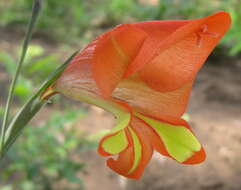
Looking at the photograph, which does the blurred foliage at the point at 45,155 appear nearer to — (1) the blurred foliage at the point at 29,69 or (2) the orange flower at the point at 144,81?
(1) the blurred foliage at the point at 29,69

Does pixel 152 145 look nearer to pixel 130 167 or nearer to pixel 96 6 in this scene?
pixel 130 167

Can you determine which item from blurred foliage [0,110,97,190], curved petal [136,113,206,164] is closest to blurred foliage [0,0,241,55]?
blurred foliage [0,110,97,190]

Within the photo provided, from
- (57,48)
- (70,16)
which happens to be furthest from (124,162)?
(70,16)

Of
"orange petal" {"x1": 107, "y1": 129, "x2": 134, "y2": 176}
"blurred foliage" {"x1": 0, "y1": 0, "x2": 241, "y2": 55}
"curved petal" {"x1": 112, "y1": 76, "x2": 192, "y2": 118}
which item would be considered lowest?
"blurred foliage" {"x1": 0, "y1": 0, "x2": 241, "y2": 55}

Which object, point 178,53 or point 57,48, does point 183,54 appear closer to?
point 178,53

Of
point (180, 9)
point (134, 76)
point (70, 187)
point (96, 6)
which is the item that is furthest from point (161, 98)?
point (96, 6)

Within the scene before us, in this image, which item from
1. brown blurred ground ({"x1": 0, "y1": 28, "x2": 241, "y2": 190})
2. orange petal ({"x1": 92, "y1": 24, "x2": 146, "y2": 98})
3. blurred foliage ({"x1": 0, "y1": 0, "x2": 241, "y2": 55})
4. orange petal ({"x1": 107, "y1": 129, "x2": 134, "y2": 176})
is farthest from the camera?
blurred foliage ({"x1": 0, "y1": 0, "x2": 241, "y2": 55})

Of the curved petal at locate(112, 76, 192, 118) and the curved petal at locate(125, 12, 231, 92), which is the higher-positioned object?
the curved petal at locate(125, 12, 231, 92)

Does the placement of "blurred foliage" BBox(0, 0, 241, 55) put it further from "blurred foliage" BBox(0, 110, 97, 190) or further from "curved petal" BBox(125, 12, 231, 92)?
"curved petal" BBox(125, 12, 231, 92)
